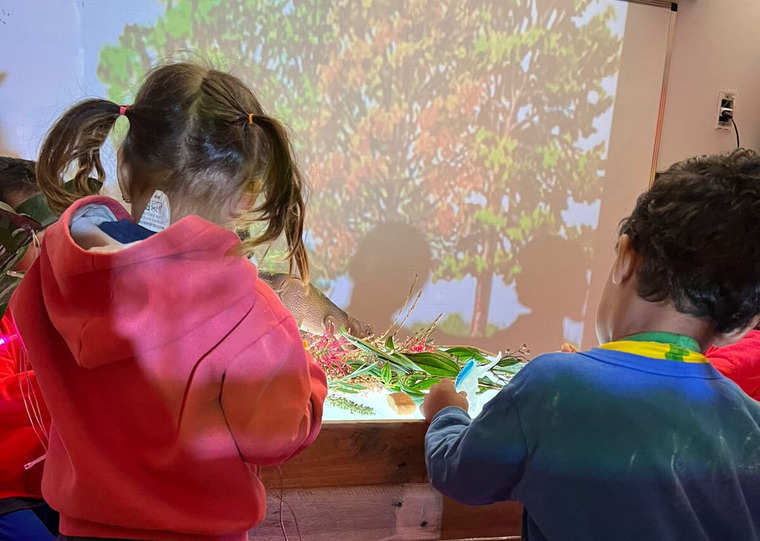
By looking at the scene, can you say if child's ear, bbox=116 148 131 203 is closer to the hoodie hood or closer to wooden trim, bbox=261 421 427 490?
the hoodie hood

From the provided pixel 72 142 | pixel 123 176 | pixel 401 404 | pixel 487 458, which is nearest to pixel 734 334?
pixel 487 458

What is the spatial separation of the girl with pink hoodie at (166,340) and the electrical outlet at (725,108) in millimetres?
2310

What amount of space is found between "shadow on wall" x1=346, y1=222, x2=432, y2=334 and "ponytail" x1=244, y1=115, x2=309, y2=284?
122 centimetres

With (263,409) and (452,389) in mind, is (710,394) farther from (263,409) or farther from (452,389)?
(263,409)

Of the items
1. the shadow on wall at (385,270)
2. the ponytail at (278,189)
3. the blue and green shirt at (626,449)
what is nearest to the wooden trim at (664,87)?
the shadow on wall at (385,270)

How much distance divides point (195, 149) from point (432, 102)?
1.47 metres

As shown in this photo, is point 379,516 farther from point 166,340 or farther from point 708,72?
point 708,72

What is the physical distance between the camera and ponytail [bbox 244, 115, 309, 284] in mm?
762

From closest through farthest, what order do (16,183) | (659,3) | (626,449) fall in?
(626,449)
(16,183)
(659,3)

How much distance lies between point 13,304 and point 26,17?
4.40 feet

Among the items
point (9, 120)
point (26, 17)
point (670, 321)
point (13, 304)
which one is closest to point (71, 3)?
point (26, 17)

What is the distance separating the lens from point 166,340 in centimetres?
70

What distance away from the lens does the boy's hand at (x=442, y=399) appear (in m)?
0.97

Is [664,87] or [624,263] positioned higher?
[664,87]
